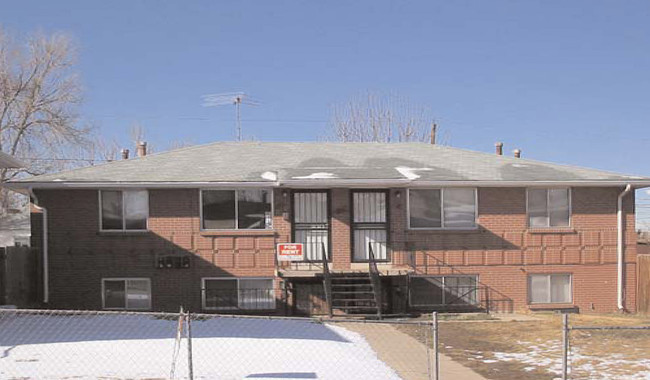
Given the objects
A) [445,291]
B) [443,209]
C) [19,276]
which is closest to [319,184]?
[443,209]

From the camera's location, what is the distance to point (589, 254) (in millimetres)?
17828

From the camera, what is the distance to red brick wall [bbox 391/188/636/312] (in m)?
17.5

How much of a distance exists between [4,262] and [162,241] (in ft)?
12.3

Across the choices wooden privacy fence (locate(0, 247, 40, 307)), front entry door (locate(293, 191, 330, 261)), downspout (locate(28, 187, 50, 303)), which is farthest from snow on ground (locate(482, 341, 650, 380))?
downspout (locate(28, 187, 50, 303))

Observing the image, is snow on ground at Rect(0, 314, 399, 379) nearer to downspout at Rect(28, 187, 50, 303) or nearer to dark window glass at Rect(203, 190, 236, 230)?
downspout at Rect(28, 187, 50, 303)

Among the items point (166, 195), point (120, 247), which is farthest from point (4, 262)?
point (166, 195)

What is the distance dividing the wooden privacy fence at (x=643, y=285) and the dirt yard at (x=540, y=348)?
4.75ft

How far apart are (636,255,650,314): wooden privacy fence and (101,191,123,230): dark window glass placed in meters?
14.0

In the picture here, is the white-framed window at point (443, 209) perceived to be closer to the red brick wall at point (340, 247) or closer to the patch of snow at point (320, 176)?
the red brick wall at point (340, 247)

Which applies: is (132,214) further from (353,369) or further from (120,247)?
(353,369)

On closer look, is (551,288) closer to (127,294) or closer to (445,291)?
(445,291)

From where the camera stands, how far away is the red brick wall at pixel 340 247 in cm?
1695

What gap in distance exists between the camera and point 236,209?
17.2 metres

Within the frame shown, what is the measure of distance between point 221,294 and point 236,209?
7.46ft
